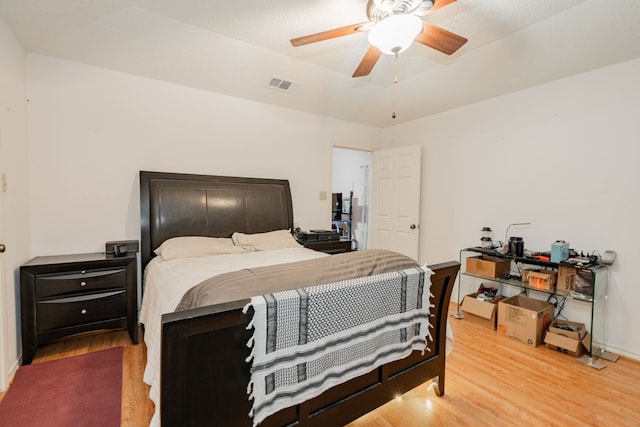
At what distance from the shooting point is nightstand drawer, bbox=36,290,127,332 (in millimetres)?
2305

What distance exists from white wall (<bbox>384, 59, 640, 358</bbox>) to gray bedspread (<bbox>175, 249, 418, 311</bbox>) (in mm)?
2106

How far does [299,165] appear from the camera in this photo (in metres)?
4.08

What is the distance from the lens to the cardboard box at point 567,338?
2.53m

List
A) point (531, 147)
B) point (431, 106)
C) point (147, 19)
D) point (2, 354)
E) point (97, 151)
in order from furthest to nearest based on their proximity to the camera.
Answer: point (431, 106) → point (531, 147) → point (97, 151) → point (147, 19) → point (2, 354)

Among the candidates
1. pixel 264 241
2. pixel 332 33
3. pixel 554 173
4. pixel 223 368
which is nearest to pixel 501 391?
pixel 223 368

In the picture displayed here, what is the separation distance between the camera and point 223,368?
45.5 inches

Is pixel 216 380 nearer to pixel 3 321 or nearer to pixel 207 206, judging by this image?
pixel 3 321

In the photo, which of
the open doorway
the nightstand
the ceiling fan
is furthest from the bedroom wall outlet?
the open doorway

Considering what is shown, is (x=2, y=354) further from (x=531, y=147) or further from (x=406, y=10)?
(x=531, y=147)

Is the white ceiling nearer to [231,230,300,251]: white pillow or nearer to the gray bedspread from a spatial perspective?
[231,230,300,251]: white pillow

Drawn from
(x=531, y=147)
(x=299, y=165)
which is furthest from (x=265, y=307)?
(x=531, y=147)

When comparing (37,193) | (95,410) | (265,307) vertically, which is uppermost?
(37,193)

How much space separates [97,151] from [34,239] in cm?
95

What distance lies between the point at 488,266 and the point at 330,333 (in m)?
2.56
